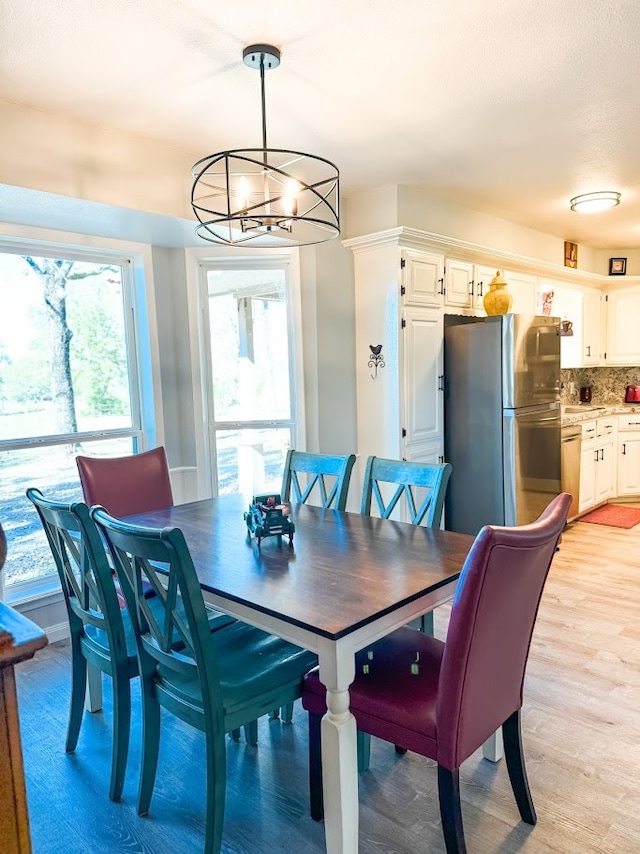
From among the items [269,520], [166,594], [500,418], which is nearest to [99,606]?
[166,594]

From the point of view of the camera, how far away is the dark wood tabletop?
152 centimetres

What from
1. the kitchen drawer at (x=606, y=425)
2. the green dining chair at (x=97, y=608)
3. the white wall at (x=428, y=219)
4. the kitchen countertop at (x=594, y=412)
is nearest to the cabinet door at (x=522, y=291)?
the white wall at (x=428, y=219)

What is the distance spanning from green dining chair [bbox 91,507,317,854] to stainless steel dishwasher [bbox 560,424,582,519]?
3.48m

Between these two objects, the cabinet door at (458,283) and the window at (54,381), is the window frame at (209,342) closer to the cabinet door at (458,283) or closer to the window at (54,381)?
the window at (54,381)

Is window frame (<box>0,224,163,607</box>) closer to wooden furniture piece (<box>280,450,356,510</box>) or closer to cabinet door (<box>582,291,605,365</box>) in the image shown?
wooden furniture piece (<box>280,450,356,510</box>)

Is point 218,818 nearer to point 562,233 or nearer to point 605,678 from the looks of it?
point 605,678

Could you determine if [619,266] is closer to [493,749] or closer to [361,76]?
[361,76]

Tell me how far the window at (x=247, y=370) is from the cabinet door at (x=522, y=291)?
197 centimetres

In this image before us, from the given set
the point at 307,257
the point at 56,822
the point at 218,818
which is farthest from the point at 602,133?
the point at 56,822

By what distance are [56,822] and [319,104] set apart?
2.93 metres

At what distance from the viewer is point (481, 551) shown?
1.29 m

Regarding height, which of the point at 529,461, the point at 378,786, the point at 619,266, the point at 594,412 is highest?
the point at 619,266

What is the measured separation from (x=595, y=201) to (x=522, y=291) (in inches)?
35.8

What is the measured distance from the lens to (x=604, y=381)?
6305mm
